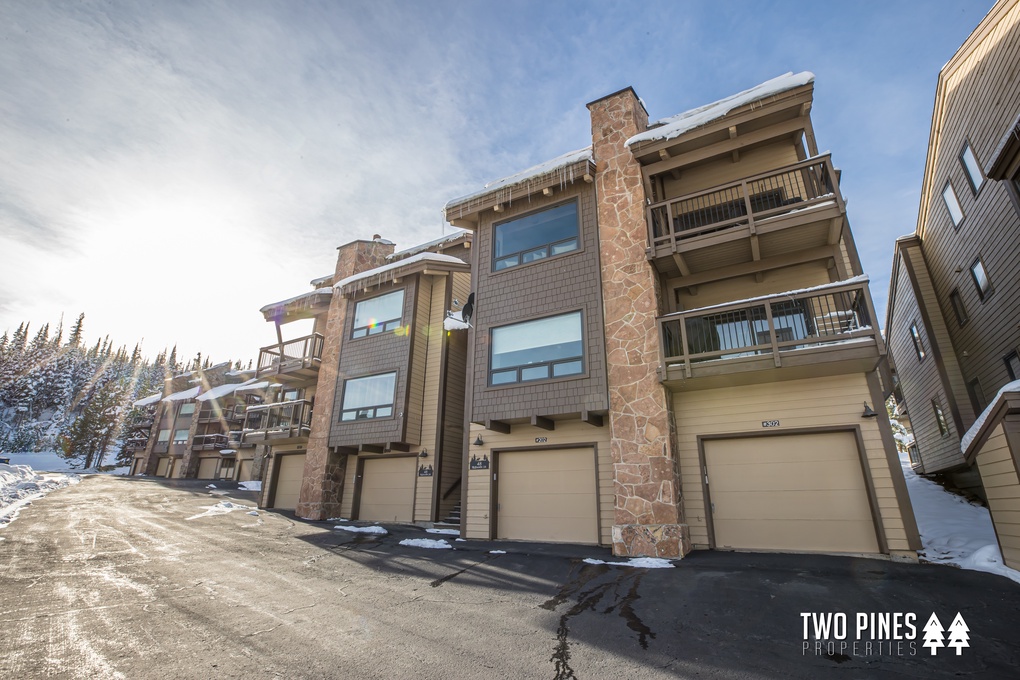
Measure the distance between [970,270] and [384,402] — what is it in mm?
17576

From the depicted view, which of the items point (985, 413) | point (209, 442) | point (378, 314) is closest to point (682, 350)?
point (985, 413)

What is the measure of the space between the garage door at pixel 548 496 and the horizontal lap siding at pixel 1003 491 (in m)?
6.49

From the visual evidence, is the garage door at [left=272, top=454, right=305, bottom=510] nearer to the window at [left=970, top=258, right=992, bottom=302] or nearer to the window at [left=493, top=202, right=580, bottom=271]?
the window at [left=493, top=202, right=580, bottom=271]

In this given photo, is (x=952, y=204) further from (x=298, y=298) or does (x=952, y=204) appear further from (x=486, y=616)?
(x=298, y=298)

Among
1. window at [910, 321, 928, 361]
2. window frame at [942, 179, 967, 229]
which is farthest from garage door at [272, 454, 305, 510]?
window at [910, 321, 928, 361]

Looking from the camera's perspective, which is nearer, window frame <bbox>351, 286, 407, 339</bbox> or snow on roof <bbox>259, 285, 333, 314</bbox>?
window frame <bbox>351, 286, 407, 339</bbox>

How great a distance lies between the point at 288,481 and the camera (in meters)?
18.6

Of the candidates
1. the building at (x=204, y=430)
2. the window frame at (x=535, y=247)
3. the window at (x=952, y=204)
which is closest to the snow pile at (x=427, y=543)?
the window frame at (x=535, y=247)

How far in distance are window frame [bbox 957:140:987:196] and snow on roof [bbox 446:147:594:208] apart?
948 centimetres

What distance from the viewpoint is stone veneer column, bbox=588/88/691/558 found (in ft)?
29.9

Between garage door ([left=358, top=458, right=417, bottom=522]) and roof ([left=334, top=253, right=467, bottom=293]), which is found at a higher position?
roof ([left=334, top=253, right=467, bottom=293])

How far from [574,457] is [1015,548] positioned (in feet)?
23.8

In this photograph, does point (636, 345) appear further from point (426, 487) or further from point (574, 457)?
point (426, 487)

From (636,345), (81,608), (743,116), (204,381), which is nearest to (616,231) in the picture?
(636,345)
